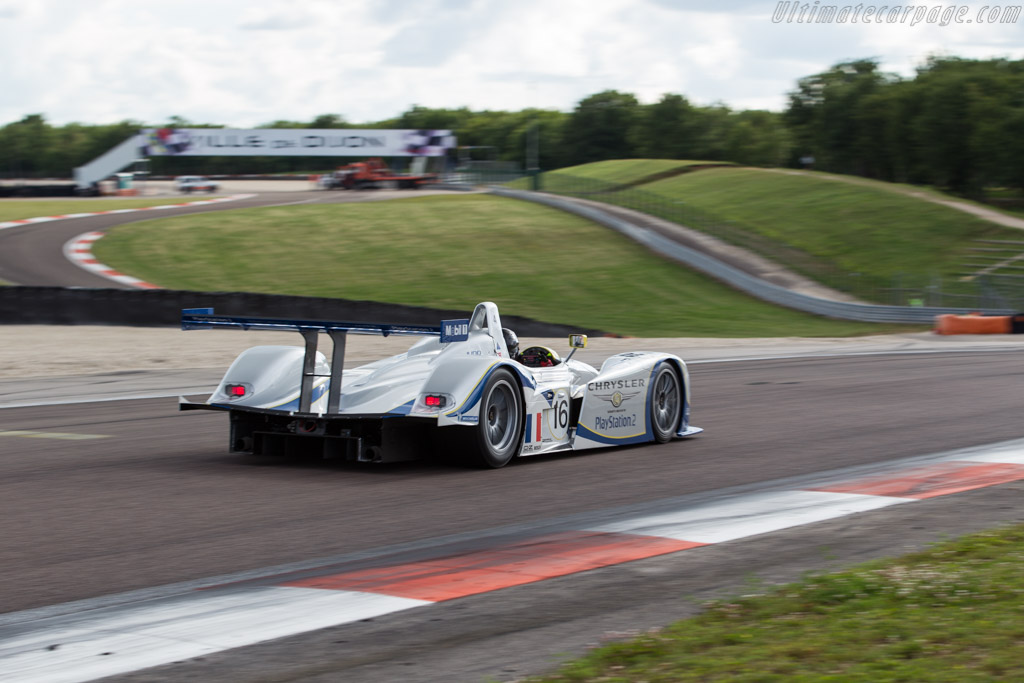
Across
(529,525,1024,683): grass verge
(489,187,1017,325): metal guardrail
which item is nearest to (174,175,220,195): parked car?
(489,187,1017,325): metal guardrail

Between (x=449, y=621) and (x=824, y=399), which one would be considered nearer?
(x=449, y=621)

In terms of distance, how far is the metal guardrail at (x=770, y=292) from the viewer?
34156 millimetres

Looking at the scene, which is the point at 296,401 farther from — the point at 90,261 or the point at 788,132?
the point at 788,132

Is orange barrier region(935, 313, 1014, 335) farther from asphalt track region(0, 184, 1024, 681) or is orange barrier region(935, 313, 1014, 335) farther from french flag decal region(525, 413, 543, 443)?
french flag decal region(525, 413, 543, 443)

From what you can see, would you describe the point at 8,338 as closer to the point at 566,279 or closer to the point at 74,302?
the point at 74,302

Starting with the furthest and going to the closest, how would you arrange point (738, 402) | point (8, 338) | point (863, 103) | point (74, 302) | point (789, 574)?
point (863, 103) → point (74, 302) → point (8, 338) → point (738, 402) → point (789, 574)

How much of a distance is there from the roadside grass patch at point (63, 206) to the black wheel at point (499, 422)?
39.5m

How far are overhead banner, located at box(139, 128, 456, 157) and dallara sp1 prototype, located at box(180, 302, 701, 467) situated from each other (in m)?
66.2

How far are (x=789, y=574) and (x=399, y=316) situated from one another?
17887 millimetres

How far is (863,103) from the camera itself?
244 feet

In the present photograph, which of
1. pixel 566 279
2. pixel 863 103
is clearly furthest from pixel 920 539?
pixel 863 103

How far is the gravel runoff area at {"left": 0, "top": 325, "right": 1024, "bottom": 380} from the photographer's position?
58.7ft

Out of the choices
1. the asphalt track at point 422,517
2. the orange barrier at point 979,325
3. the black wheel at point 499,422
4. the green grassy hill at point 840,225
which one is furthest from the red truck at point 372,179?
the black wheel at point 499,422

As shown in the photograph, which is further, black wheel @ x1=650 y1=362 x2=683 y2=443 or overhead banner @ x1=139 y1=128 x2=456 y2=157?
overhead banner @ x1=139 y1=128 x2=456 y2=157
